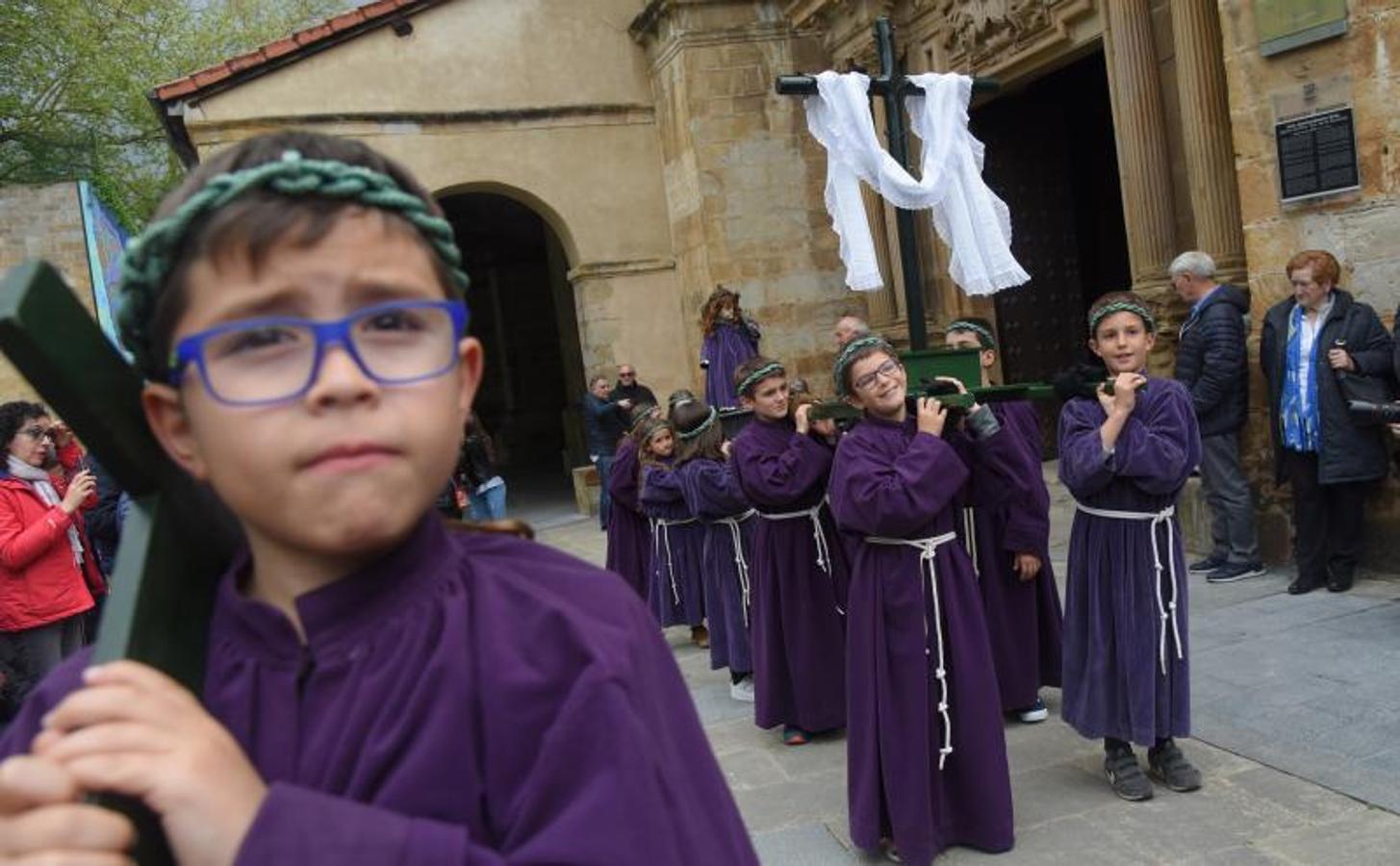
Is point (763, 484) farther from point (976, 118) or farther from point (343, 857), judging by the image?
point (976, 118)

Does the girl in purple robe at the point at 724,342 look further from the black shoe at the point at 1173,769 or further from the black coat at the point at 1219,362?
the black shoe at the point at 1173,769

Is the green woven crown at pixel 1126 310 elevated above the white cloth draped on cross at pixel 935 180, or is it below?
below

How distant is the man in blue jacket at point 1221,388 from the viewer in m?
6.71

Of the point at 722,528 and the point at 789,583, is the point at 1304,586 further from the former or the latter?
the point at 722,528

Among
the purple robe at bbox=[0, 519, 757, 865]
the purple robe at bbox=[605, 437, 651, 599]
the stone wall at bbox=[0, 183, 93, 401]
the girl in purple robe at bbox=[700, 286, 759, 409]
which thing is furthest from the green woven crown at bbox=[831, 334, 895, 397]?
the stone wall at bbox=[0, 183, 93, 401]

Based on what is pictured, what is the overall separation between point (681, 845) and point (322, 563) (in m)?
0.41

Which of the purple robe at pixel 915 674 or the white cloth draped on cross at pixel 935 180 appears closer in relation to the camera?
the purple robe at pixel 915 674

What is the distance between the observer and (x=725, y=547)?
21.0ft

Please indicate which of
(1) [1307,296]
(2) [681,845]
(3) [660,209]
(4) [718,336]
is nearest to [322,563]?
(2) [681,845]

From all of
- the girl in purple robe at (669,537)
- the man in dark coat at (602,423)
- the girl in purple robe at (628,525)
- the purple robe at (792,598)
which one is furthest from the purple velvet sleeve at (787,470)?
the man in dark coat at (602,423)

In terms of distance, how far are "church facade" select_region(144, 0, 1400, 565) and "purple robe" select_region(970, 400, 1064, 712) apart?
3.45m

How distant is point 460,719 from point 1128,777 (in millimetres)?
3644

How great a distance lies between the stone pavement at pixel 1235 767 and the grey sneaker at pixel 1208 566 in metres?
0.76

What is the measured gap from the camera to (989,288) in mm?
5160
